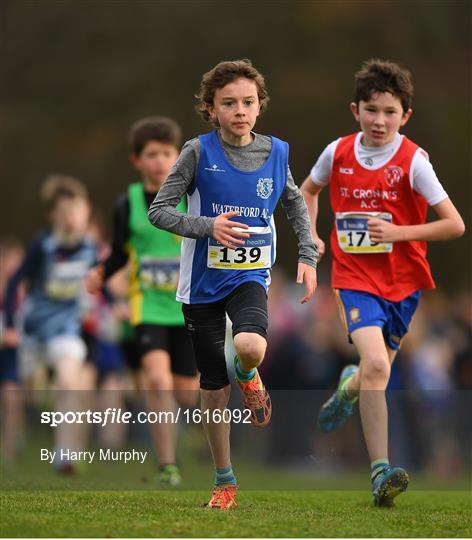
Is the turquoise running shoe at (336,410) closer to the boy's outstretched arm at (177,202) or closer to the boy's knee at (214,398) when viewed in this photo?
the boy's knee at (214,398)

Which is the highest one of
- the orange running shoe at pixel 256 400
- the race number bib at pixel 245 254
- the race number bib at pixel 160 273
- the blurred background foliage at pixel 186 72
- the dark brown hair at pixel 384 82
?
the blurred background foliage at pixel 186 72

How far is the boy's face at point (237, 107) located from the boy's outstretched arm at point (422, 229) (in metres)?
1.08

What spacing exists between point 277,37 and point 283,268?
4.89 m

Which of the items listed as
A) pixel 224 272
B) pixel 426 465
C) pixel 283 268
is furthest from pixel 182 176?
pixel 283 268

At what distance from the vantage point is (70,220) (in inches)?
501

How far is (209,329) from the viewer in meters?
7.90

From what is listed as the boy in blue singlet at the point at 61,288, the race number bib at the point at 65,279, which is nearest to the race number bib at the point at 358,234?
the boy in blue singlet at the point at 61,288

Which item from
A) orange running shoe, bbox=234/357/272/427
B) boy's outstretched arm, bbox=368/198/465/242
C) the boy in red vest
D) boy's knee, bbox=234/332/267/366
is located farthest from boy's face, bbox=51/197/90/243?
boy's knee, bbox=234/332/267/366

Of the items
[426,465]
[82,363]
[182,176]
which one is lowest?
[426,465]

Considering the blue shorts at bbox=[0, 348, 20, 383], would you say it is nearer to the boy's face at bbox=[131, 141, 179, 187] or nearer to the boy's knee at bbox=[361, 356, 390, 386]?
the boy's face at bbox=[131, 141, 179, 187]

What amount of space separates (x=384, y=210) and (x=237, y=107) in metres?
1.35

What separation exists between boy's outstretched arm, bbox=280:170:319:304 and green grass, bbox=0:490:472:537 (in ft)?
4.19

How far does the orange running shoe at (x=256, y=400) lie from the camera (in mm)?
7773

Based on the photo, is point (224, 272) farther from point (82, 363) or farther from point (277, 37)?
point (277, 37)
